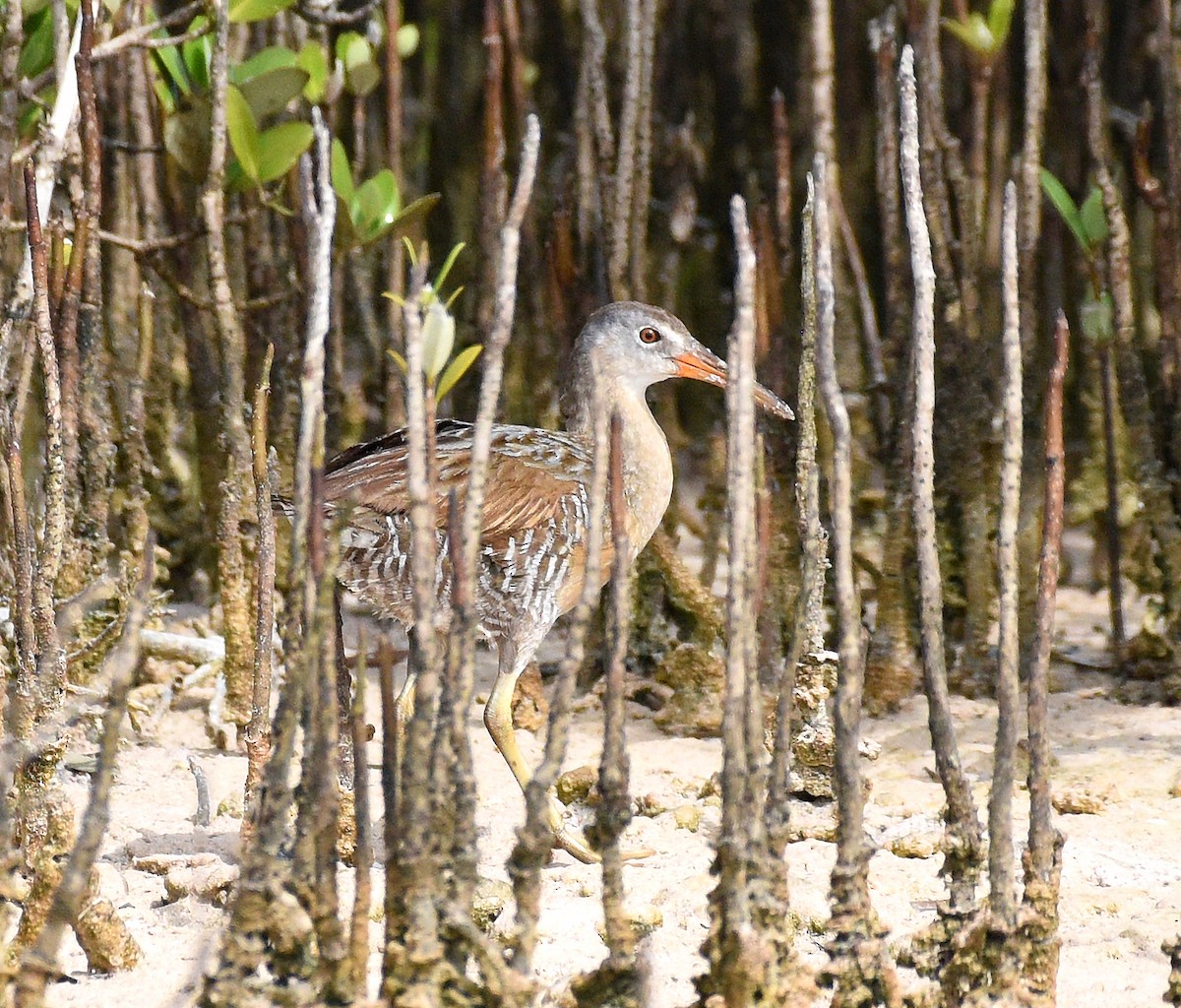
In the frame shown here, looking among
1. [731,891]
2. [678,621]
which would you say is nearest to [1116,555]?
[678,621]

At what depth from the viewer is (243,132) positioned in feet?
11.0

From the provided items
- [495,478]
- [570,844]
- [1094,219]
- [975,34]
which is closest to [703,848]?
[570,844]

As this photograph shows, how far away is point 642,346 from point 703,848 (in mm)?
1208

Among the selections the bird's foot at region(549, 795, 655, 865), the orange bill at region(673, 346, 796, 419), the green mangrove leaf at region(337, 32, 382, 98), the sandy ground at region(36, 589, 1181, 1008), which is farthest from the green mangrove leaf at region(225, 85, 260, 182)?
the bird's foot at region(549, 795, 655, 865)

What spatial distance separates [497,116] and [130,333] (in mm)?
1177

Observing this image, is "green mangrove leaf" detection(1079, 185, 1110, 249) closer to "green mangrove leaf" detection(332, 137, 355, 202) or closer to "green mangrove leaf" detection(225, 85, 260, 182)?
"green mangrove leaf" detection(332, 137, 355, 202)

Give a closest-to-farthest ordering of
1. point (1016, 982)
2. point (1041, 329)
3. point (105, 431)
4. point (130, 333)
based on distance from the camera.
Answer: point (1016, 982), point (105, 431), point (130, 333), point (1041, 329)

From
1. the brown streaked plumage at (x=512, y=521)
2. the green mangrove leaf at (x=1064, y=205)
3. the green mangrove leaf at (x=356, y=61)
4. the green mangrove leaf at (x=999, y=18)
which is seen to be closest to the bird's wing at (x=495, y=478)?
the brown streaked plumage at (x=512, y=521)

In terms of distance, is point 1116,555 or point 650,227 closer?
point 1116,555

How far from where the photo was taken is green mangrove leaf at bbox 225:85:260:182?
3.32 m

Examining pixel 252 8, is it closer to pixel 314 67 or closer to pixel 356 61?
pixel 314 67

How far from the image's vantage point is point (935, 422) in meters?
3.94

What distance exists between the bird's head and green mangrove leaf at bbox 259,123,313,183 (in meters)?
0.78

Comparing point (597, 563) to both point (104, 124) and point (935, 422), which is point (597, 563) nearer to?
point (935, 422)
